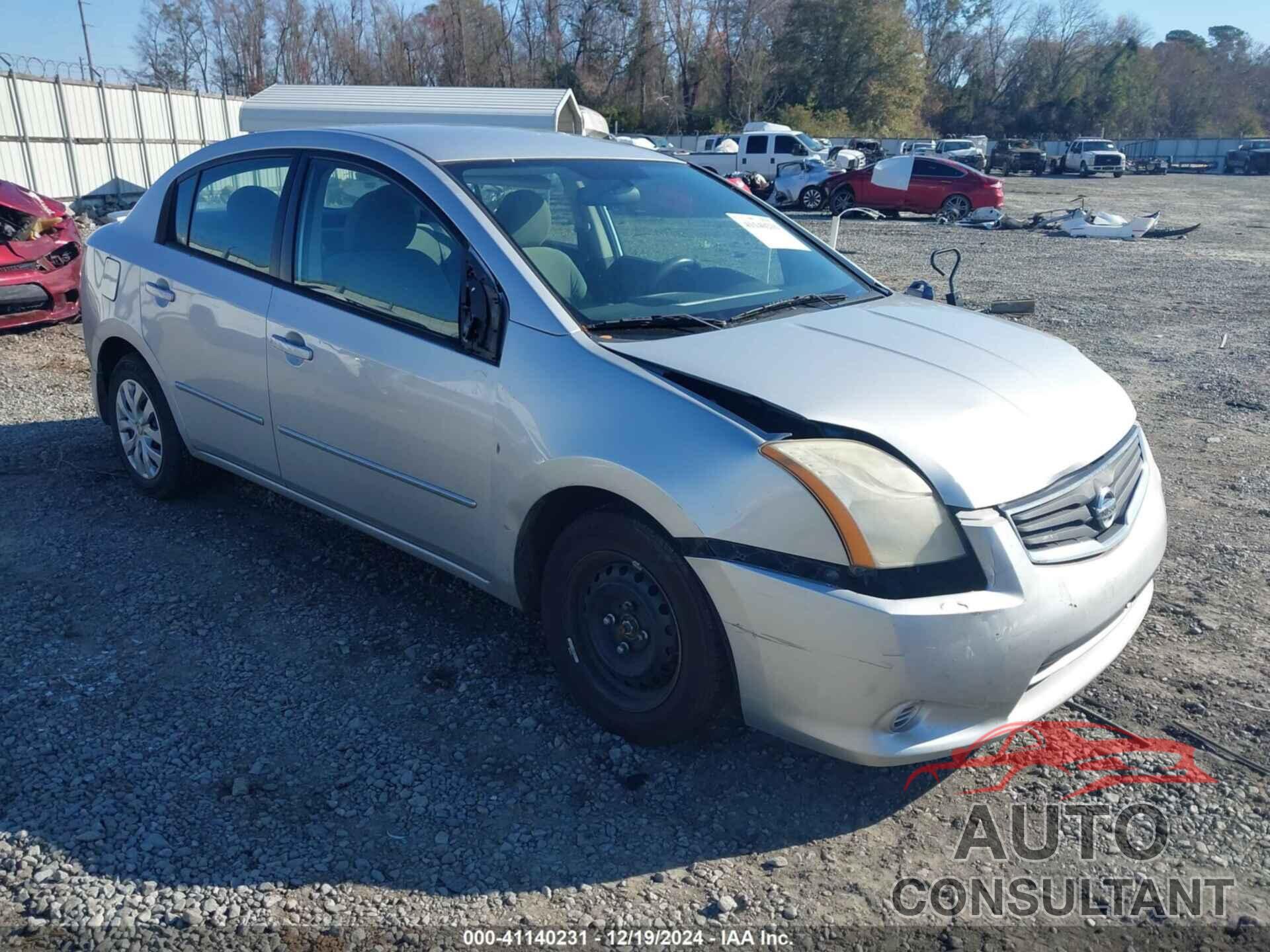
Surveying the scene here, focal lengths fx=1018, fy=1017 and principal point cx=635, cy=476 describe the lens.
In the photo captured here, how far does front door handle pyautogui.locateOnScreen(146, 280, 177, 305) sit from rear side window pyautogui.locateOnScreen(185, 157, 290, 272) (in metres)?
0.22

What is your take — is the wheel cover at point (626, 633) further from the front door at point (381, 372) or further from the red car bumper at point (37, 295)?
the red car bumper at point (37, 295)

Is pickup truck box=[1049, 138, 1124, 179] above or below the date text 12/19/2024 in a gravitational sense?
below

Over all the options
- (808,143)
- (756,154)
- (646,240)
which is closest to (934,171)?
(756,154)

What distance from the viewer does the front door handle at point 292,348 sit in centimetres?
379

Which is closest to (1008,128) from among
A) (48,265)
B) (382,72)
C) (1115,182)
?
(1115,182)

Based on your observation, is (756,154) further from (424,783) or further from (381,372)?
(424,783)

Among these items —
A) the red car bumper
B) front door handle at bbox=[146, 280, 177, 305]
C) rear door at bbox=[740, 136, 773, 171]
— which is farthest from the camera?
rear door at bbox=[740, 136, 773, 171]

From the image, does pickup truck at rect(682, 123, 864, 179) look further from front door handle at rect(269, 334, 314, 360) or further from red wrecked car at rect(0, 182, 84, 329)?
front door handle at rect(269, 334, 314, 360)

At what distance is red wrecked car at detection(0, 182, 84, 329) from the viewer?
8.04 metres

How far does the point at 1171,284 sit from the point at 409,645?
13331 millimetres

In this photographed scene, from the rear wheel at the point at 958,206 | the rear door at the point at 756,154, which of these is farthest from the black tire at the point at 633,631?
the rear door at the point at 756,154

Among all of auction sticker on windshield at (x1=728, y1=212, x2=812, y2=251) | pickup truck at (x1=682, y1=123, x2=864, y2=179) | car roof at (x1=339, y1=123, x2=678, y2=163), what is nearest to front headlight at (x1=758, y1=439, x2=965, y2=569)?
auction sticker on windshield at (x1=728, y1=212, x2=812, y2=251)

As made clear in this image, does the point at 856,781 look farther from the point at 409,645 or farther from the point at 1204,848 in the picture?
the point at 409,645

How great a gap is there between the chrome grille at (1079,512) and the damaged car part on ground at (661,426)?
0.05 ft
